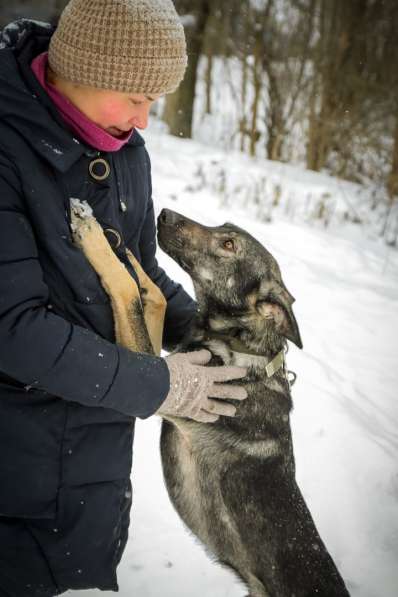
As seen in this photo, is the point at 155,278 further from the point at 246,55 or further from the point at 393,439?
the point at 246,55

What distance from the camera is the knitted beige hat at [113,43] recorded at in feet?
5.47

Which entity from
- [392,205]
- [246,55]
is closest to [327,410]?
[392,205]

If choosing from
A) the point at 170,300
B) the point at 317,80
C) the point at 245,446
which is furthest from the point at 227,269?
the point at 317,80

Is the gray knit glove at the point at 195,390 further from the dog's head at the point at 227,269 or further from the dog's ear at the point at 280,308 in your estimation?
the dog's head at the point at 227,269

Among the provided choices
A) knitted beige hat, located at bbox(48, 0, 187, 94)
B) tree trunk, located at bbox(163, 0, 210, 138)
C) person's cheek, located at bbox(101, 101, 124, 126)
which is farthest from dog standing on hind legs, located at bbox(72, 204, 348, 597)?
tree trunk, located at bbox(163, 0, 210, 138)

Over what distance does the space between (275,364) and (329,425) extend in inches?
70.5

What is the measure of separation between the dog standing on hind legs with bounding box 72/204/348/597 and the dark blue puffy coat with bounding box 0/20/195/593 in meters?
0.46

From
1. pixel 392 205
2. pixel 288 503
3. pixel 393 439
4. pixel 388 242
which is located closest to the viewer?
pixel 288 503

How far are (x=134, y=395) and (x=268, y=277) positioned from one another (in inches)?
51.6

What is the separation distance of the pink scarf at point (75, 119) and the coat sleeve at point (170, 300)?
2.07 feet

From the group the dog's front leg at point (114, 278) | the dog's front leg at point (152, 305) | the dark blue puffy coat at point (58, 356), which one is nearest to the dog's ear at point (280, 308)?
the dog's front leg at point (152, 305)

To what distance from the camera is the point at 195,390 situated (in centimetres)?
198

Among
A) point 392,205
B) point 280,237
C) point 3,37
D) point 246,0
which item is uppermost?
point 3,37

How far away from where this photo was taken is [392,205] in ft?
32.6
